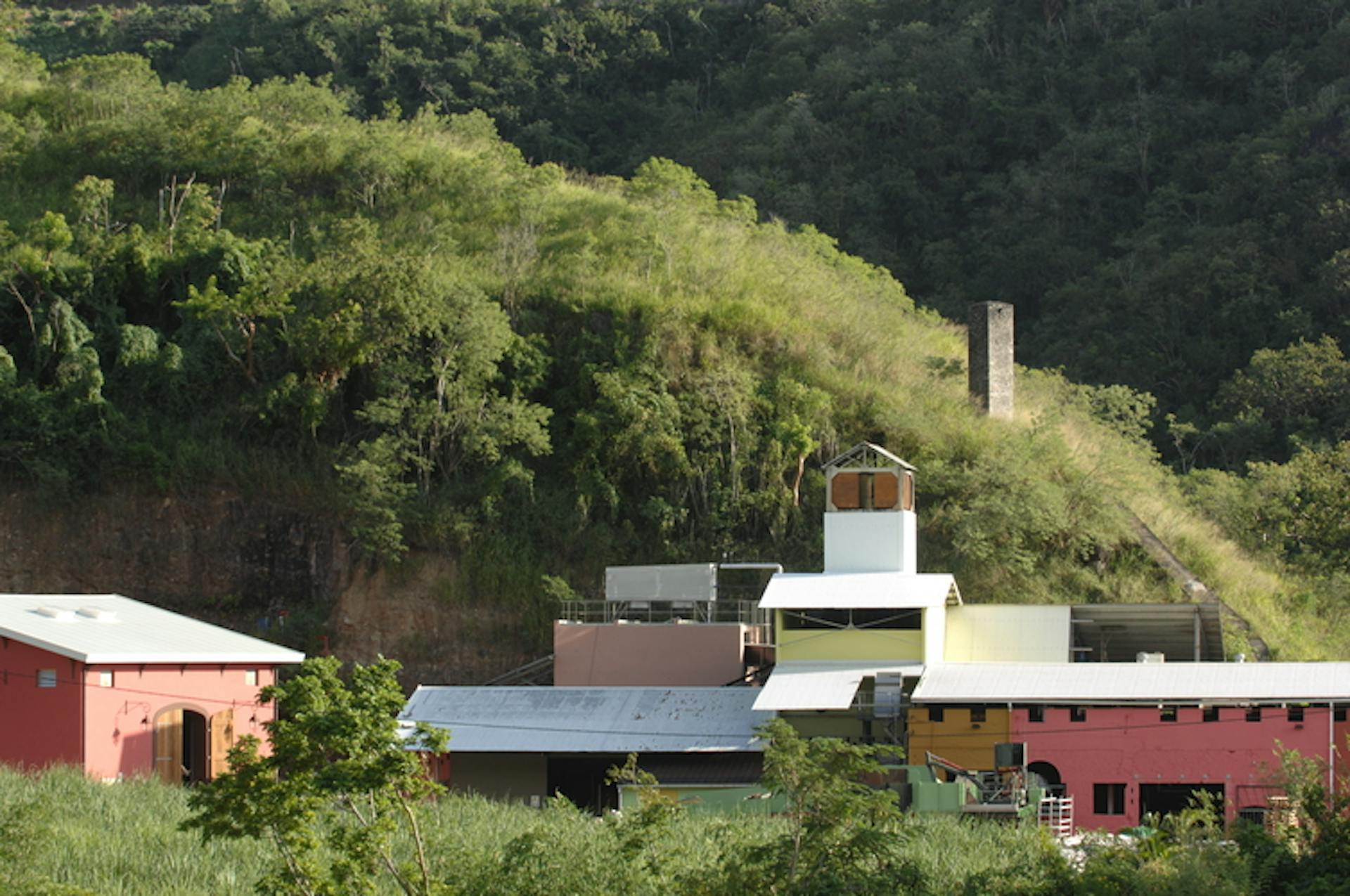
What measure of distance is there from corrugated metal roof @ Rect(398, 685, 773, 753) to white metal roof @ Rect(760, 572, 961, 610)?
163 cm

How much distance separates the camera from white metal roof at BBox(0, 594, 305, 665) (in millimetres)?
26672

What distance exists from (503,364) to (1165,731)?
1696cm

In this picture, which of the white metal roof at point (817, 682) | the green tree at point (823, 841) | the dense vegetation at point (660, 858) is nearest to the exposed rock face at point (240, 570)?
the white metal roof at point (817, 682)

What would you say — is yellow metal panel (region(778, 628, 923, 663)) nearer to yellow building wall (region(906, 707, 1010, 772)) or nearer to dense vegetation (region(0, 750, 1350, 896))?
yellow building wall (region(906, 707, 1010, 772))

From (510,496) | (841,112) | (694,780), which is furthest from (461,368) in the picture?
(841,112)

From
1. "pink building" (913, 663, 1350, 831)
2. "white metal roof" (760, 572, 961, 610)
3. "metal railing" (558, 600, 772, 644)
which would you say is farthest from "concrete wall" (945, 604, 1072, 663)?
"metal railing" (558, 600, 772, 644)

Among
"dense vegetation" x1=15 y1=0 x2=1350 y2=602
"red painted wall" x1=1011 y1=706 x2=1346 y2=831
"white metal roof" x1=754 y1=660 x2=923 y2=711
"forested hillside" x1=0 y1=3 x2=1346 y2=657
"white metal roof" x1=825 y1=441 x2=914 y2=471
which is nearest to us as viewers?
"red painted wall" x1=1011 y1=706 x2=1346 y2=831

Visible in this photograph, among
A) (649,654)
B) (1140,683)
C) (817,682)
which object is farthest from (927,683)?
(649,654)

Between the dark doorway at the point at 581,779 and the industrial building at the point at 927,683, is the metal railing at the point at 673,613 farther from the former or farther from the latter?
the dark doorway at the point at 581,779

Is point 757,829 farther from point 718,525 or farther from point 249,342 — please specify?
point 249,342

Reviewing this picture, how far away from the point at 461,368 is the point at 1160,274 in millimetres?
23289

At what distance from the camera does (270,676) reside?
29891 mm

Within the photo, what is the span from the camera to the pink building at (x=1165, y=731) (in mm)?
25812

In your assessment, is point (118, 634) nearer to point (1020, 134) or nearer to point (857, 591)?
point (857, 591)
